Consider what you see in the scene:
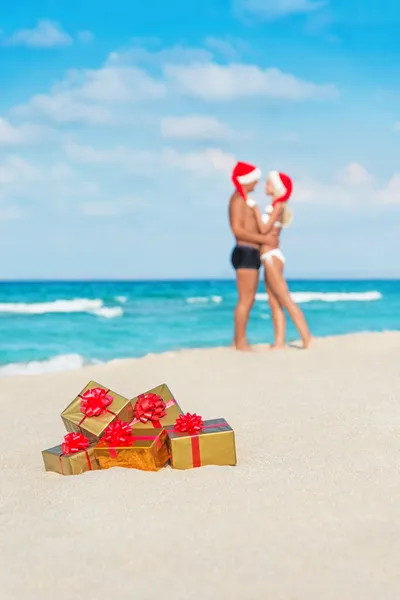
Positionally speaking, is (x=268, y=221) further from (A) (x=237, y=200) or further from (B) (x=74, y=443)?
(B) (x=74, y=443)

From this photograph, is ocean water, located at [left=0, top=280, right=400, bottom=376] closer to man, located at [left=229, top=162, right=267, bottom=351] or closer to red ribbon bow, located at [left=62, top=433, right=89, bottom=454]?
man, located at [left=229, top=162, right=267, bottom=351]

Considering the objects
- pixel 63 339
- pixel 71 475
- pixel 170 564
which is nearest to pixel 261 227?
pixel 71 475

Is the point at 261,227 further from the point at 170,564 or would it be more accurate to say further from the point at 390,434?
the point at 170,564

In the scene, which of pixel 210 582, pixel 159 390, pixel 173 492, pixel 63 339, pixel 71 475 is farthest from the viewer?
pixel 63 339

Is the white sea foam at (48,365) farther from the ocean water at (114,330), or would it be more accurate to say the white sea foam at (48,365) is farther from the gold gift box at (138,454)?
the gold gift box at (138,454)

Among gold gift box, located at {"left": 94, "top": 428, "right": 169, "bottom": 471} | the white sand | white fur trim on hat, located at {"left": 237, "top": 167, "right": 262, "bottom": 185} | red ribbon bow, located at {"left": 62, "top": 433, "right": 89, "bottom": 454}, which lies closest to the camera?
the white sand

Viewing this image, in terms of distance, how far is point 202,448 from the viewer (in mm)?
3469

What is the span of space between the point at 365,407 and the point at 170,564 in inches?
106

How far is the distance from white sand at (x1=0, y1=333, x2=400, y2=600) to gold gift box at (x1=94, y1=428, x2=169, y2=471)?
0.06 meters

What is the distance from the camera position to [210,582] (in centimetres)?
234

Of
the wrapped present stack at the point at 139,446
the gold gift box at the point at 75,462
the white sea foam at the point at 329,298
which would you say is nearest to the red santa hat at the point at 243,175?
the wrapped present stack at the point at 139,446

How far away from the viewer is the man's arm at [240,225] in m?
8.11

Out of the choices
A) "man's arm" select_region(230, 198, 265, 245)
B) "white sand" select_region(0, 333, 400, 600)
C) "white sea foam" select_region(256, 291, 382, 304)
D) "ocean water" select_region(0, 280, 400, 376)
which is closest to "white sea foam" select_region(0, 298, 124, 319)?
"ocean water" select_region(0, 280, 400, 376)

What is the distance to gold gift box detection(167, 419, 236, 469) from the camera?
11.3 ft
